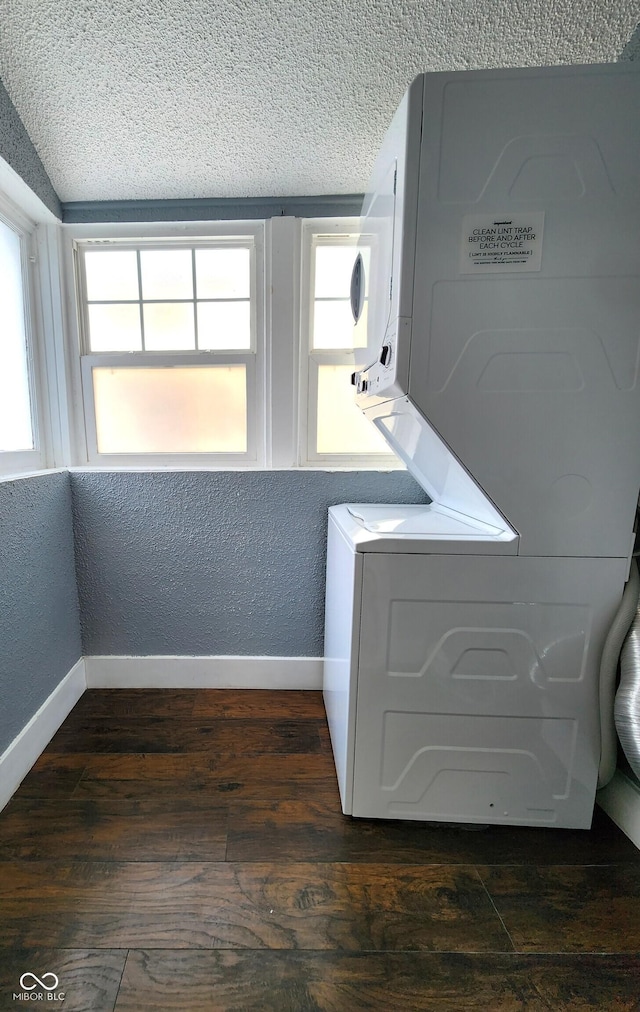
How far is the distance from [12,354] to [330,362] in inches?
49.3

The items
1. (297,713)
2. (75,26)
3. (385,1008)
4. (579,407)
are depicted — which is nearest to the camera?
(385,1008)

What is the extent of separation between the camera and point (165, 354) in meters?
1.70

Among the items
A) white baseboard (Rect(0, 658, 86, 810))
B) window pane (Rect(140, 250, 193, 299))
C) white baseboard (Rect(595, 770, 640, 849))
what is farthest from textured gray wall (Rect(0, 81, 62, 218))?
white baseboard (Rect(595, 770, 640, 849))

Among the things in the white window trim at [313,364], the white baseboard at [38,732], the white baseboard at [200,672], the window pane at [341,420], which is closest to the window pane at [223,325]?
the white window trim at [313,364]

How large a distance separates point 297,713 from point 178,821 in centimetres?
58

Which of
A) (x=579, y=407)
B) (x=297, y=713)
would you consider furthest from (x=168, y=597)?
(x=579, y=407)

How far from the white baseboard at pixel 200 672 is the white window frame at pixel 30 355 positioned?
35.0 inches

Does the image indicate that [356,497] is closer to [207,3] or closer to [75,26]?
[207,3]

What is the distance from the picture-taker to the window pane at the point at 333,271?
5.46 ft

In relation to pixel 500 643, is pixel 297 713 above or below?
below

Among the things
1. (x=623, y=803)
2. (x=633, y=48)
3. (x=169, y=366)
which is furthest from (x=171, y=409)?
(x=623, y=803)

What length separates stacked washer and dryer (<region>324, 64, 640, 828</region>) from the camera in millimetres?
896

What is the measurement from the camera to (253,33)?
1117 mm

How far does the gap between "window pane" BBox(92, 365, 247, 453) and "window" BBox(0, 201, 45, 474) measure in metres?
0.24
